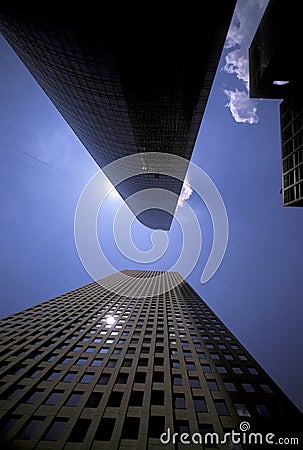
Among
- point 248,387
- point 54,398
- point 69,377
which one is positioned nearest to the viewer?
point 54,398

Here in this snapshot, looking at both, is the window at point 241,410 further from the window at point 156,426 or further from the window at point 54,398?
the window at point 54,398

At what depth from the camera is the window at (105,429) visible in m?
19.4

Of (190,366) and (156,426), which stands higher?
(190,366)

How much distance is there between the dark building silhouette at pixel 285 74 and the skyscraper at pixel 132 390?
24.4 meters

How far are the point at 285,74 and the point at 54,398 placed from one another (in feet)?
149

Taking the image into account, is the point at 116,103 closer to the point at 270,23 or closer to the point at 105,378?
A: the point at 270,23

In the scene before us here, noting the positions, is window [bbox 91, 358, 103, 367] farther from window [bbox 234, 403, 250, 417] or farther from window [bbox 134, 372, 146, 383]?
window [bbox 234, 403, 250, 417]

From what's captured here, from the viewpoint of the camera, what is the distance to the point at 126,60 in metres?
35.1

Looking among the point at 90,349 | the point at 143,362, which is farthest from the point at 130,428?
the point at 90,349

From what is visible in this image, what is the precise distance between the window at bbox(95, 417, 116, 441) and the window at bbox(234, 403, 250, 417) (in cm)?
1146

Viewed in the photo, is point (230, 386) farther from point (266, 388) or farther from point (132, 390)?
point (132, 390)

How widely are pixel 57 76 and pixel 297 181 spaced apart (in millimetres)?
42473

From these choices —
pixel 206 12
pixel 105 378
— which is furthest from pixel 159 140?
pixel 105 378

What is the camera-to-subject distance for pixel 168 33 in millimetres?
29672
